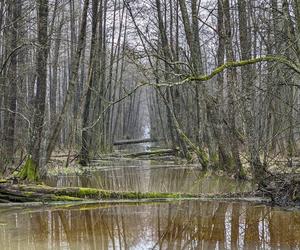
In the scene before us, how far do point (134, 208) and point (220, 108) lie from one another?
6.40 meters

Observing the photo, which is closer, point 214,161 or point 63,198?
point 63,198

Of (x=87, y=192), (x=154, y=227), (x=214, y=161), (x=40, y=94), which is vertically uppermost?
(x=40, y=94)

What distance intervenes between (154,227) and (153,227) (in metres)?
0.02

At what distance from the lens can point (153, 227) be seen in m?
7.45

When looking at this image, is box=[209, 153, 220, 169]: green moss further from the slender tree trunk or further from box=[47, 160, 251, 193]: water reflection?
the slender tree trunk

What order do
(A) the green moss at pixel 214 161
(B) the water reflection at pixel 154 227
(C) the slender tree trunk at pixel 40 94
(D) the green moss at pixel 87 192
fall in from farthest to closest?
1. (A) the green moss at pixel 214 161
2. (C) the slender tree trunk at pixel 40 94
3. (D) the green moss at pixel 87 192
4. (B) the water reflection at pixel 154 227

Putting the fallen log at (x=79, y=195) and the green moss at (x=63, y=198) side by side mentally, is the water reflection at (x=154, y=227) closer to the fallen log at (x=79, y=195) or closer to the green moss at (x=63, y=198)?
the fallen log at (x=79, y=195)

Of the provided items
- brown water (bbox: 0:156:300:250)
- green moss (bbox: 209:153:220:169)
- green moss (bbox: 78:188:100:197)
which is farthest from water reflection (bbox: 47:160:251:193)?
brown water (bbox: 0:156:300:250)

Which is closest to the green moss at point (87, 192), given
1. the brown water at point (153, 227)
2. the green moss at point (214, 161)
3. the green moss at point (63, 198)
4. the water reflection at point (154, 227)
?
the green moss at point (63, 198)

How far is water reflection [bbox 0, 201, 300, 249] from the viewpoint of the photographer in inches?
249

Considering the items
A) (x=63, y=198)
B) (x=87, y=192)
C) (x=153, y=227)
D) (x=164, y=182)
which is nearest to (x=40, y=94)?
(x=87, y=192)

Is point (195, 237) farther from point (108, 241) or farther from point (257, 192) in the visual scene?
point (257, 192)

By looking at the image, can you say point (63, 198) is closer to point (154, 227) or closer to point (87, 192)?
point (87, 192)

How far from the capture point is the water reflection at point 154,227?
6.32 m
